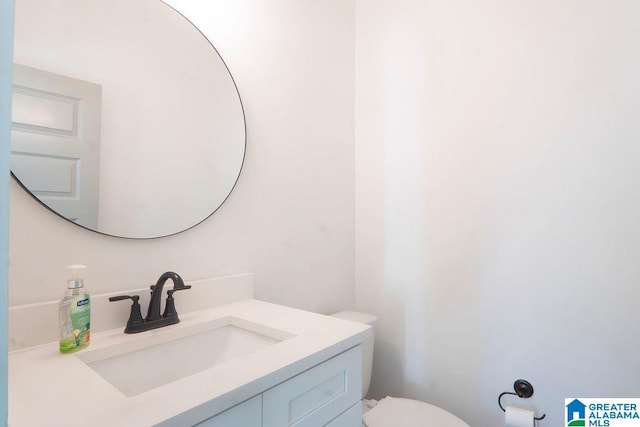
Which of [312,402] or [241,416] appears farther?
[312,402]

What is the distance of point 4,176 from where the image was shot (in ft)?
1.03

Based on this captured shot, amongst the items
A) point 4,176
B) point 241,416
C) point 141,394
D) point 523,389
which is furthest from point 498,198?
point 4,176

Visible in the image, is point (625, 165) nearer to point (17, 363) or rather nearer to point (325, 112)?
point (325, 112)

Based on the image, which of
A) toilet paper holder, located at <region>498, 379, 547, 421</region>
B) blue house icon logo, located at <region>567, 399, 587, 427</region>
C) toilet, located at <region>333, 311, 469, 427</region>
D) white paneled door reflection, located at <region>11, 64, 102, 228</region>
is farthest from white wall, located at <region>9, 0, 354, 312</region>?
blue house icon logo, located at <region>567, 399, 587, 427</region>

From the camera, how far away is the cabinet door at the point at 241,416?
546 mm

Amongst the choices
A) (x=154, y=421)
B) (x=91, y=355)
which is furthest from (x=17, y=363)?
(x=154, y=421)

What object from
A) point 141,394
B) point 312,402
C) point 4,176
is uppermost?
point 4,176

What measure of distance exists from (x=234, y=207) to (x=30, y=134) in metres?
0.61

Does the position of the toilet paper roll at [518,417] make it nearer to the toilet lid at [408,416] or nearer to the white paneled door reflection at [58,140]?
the toilet lid at [408,416]

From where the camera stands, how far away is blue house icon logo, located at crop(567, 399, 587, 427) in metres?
1.19

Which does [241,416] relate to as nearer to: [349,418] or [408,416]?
[349,418]

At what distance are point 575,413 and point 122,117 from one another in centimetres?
192

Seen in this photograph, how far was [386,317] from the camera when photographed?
66.1 inches

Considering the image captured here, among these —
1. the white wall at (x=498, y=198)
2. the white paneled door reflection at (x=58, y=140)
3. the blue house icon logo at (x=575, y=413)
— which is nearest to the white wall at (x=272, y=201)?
the white paneled door reflection at (x=58, y=140)
